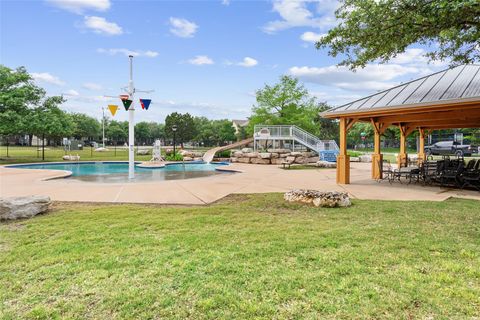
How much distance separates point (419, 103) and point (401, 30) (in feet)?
14.2

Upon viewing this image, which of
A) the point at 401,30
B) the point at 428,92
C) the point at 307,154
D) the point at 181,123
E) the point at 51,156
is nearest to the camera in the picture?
the point at 401,30

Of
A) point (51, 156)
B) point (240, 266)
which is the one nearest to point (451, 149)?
point (240, 266)

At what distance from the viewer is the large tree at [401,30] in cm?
439

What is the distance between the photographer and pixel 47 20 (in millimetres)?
10883

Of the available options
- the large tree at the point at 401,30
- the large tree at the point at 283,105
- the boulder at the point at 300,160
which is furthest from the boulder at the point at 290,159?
the large tree at the point at 401,30

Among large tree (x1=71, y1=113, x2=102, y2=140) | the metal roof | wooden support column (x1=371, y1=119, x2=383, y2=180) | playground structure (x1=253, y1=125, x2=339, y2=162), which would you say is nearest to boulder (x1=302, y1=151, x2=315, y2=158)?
playground structure (x1=253, y1=125, x2=339, y2=162)

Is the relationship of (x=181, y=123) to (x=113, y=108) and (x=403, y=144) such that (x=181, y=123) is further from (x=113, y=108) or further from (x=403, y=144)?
(x=403, y=144)

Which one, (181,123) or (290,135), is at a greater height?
(181,123)

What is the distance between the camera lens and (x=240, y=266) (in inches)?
128

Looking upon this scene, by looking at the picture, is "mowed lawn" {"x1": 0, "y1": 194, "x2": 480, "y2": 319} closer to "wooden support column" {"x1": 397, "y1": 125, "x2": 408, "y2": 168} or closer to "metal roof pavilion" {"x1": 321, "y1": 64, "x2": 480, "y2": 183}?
"metal roof pavilion" {"x1": 321, "y1": 64, "x2": 480, "y2": 183}

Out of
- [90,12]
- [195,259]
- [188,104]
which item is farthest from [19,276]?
[188,104]

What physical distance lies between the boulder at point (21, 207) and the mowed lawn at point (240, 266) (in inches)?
11.2

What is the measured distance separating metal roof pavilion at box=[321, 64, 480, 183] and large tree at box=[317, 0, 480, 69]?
7.21 ft

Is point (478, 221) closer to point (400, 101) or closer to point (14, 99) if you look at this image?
point (400, 101)
